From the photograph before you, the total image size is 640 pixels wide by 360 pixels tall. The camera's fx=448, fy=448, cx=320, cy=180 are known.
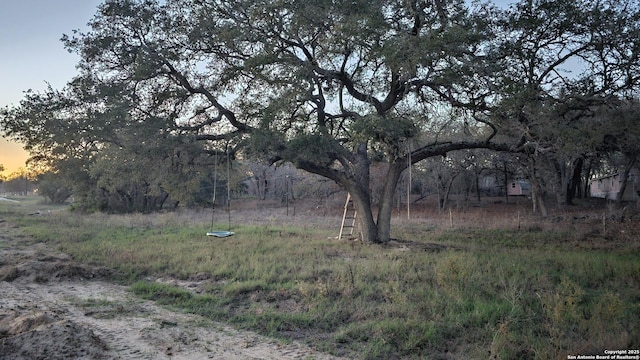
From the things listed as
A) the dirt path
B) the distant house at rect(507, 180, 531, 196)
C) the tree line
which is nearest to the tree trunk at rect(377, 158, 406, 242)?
the tree line

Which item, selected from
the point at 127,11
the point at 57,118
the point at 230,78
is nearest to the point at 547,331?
the point at 230,78

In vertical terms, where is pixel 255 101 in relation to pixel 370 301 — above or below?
above

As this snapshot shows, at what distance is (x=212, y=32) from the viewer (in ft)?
45.5

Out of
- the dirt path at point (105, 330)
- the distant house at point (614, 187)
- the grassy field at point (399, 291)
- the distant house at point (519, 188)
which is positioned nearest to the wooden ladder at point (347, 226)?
the grassy field at point (399, 291)

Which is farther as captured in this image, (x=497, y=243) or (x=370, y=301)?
(x=497, y=243)

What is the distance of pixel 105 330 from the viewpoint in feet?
21.8

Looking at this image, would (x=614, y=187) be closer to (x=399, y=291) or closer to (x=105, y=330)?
(x=399, y=291)

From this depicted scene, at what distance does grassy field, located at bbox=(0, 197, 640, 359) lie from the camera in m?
6.03

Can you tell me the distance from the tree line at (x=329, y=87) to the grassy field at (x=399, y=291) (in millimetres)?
3167

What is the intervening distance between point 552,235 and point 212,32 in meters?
16.3

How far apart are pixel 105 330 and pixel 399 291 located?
198 inches

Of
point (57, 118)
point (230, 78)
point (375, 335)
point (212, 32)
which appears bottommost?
point (375, 335)

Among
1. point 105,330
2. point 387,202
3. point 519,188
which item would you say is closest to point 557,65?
point 387,202

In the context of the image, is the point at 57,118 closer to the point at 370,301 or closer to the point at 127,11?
the point at 127,11
